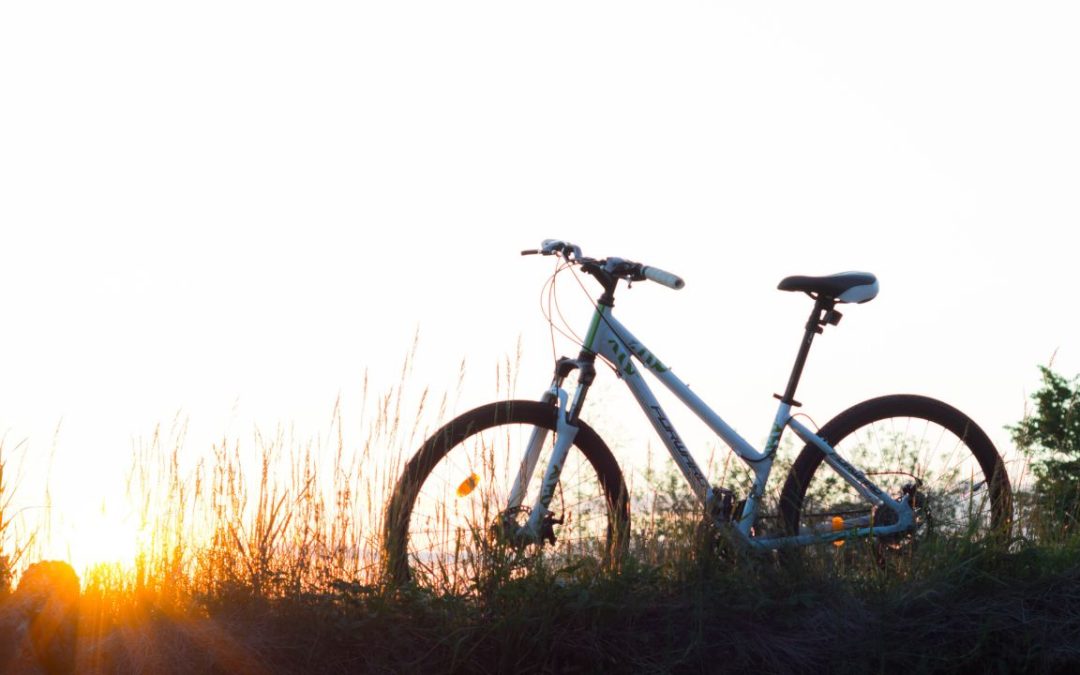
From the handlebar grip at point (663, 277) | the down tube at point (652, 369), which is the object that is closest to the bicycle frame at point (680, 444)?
the down tube at point (652, 369)

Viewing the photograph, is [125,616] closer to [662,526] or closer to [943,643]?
[662,526]

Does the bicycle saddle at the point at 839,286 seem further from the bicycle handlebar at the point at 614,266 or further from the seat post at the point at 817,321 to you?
the bicycle handlebar at the point at 614,266

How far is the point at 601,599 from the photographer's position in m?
4.16

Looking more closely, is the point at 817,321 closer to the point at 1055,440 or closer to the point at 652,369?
the point at 652,369

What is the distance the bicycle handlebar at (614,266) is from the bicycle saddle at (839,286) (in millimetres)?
631

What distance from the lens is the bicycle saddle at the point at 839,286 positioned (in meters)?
4.95

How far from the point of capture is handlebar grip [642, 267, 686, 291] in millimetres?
4582

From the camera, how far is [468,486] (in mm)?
4473

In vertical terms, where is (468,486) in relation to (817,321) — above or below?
below

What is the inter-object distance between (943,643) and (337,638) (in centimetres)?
214

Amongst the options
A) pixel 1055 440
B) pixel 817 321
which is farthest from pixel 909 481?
pixel 1055 440

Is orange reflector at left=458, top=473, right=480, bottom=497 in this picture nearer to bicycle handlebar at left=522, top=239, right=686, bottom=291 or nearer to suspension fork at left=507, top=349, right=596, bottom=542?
suspension fork at left=507, top=349, right=596, bottom=542

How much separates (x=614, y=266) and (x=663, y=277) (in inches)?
8.0

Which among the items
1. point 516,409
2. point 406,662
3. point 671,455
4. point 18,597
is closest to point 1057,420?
point 671,455
